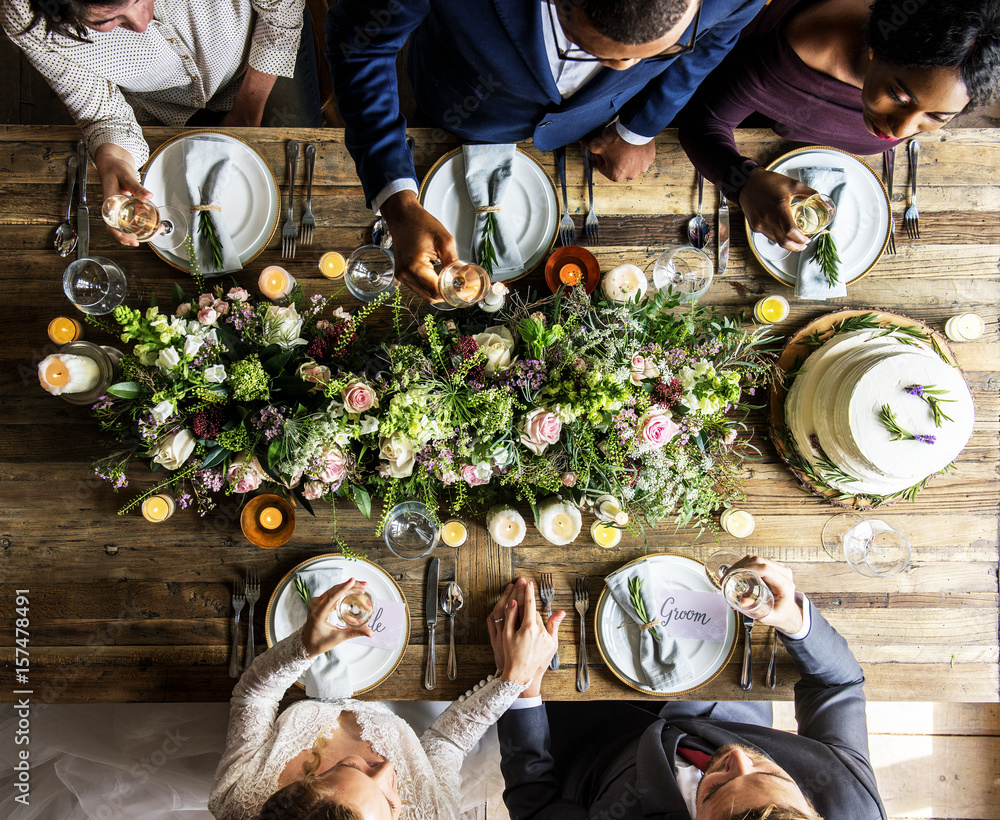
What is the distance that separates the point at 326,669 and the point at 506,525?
2.25 feet

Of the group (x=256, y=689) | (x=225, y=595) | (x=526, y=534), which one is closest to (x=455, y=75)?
(x=526, y=534)

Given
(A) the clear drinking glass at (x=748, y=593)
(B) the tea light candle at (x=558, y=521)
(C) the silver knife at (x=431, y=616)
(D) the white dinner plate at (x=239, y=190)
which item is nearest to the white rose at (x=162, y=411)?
(D) the white dinner plate at (x=239, y=190)

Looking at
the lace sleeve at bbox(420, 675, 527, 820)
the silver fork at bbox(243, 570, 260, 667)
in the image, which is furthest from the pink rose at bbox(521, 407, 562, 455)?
the silver fork at bbox(243, 570, 260, 667)

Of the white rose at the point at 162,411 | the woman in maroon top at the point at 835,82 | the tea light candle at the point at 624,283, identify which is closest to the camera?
the woman in maroon top at the point at 835,82

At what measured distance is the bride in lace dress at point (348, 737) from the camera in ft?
5.36

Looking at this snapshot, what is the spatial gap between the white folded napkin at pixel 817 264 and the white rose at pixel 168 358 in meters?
1.76

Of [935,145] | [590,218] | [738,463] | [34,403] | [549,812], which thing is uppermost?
[935,145]

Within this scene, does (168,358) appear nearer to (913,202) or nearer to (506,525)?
(506,525)

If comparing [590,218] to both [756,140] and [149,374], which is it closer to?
[756,140]

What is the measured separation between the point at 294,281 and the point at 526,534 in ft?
3.43

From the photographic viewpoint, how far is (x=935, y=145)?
188cm

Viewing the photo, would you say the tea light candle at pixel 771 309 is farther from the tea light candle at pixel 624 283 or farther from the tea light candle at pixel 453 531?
the tea light candle at pixel 453 531

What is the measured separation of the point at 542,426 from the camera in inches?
57.8

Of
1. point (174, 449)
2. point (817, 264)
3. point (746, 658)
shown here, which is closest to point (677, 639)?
point (746, 658)
